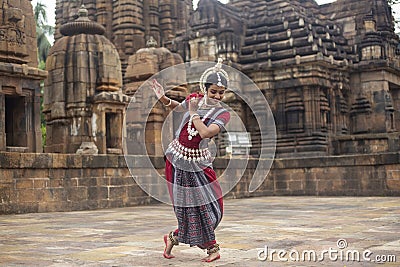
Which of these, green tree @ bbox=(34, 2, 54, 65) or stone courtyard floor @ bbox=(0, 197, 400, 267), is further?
green tree @ bbox=(34, 2, 54, 65)

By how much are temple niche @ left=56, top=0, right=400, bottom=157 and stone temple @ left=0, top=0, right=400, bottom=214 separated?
55 mm

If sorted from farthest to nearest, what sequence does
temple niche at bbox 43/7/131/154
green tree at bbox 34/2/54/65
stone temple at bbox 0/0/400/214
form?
green tree at bbox 34/2/54/65
temple niche at bbox 43/7/131/154
stone temple at bbox 0/0/400/214

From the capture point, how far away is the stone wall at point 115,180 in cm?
1035

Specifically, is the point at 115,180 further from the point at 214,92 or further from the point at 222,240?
the point at 214,92

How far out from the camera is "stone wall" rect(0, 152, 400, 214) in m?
10.4

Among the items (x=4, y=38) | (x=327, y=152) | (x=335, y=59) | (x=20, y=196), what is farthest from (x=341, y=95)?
(x=20, y=196)

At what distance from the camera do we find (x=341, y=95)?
2525 centimetres

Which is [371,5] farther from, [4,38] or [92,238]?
[92,238]

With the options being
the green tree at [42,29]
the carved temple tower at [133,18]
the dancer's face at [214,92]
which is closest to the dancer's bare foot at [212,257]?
the dancer's face at [214,92]

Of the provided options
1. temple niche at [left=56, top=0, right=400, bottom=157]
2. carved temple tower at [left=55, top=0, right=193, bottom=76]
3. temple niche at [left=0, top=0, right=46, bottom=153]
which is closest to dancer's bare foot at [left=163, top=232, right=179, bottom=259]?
temple niche at [left=0, top=0, right=46, bottom=153]

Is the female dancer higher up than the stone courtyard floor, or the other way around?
the female dancer

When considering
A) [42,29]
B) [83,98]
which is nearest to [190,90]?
[83,98]

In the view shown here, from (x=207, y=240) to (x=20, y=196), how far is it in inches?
235

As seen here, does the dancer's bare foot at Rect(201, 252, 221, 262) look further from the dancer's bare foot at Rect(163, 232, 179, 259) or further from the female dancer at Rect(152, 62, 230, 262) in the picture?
the dancer's bare foot at Rect(163, 232, 179, 259)
